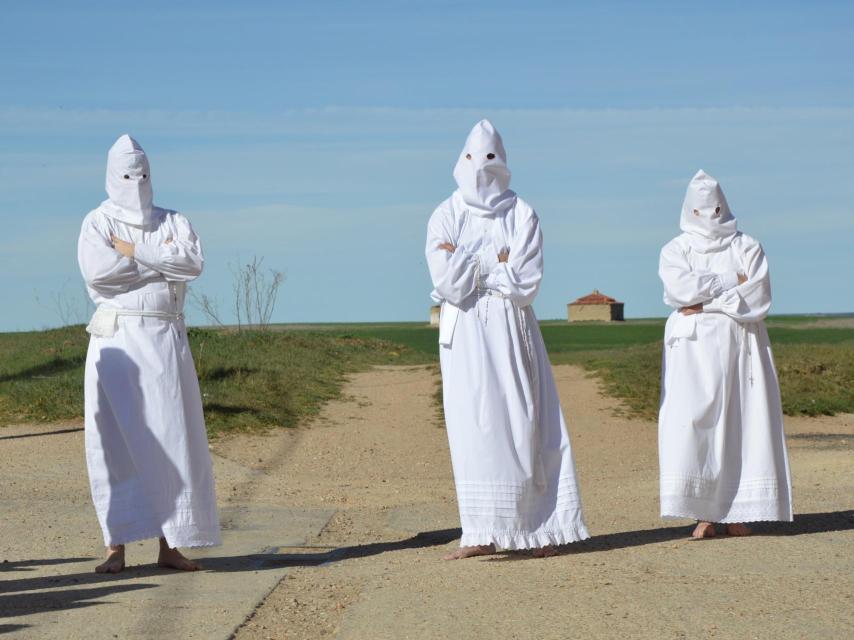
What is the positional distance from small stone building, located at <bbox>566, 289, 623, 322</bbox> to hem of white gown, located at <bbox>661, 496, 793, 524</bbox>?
269ft

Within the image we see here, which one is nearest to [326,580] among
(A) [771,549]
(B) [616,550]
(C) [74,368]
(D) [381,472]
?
(B) [616,550]

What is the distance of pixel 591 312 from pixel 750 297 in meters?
82.5

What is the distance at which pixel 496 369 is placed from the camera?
8.86 meters

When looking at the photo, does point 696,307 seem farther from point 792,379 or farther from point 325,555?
point 792,379

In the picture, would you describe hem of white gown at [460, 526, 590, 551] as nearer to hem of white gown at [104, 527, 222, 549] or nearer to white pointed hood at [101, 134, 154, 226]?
hem of white gown at [104, 527, 222, 549]

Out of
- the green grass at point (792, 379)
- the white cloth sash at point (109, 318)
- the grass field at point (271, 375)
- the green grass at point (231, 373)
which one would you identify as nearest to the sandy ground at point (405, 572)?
the white cloth sash at point (109, 318)

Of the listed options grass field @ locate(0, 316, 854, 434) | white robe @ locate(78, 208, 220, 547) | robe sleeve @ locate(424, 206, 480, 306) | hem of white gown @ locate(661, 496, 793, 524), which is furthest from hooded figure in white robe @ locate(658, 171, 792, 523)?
grass field @ locate(0, 316, 854, 434)

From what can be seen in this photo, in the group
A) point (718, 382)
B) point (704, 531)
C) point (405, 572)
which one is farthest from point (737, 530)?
point (405, 572)

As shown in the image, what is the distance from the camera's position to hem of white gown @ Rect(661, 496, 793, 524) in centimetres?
946

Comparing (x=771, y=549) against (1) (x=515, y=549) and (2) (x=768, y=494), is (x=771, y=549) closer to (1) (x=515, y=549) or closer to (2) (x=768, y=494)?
(2) (x=768, y=494)

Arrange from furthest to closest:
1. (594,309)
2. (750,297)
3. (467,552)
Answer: (594,309) < (750,297) < (467,552)

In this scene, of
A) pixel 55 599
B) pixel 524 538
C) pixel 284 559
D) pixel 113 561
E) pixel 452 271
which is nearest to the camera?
pixel 55 599

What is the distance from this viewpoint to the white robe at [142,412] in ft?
→ 27.6

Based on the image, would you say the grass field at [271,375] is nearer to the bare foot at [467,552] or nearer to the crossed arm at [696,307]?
the crossed arm at [696,307]
